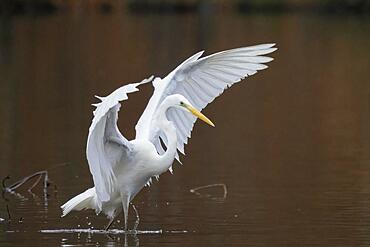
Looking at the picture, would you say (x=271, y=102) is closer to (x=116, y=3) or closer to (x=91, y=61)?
(x=91, y=61)

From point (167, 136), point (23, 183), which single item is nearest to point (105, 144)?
point (167, 136)

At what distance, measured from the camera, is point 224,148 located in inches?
720

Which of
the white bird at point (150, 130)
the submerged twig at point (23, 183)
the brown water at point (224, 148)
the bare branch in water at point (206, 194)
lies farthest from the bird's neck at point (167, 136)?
the submerged twig at point (23, 183)

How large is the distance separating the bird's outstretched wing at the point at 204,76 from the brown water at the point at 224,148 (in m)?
0.93

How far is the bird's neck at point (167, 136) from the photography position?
11867 millimetres

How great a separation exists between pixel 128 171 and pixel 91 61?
25.7m

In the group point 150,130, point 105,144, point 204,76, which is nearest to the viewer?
point 105,144

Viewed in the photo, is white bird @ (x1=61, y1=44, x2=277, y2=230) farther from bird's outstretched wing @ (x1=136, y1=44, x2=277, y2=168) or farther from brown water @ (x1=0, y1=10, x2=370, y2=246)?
brown water @ (x1=0, y1=10, x2=370, y2=246)

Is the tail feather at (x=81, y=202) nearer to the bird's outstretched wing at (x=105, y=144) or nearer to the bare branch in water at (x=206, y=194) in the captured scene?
the bird's outstretched wing at (x=105, y=144)

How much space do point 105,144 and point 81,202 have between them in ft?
1.86

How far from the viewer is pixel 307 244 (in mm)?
11164

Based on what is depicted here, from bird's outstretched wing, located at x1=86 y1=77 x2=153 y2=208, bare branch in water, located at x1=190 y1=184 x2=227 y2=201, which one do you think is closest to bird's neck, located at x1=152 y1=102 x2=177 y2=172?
bird's outstretched wing, located at x1=86 y1=77 x2=153 y2=208

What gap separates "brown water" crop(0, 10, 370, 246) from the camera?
1209 centimetres

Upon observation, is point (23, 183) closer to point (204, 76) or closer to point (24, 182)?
point (24, 182)
